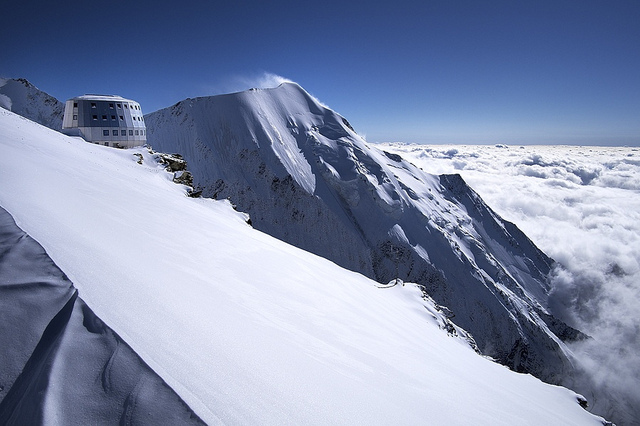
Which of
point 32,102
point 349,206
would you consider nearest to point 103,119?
point 349,206

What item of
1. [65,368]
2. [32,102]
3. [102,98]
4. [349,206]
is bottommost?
[349,206]

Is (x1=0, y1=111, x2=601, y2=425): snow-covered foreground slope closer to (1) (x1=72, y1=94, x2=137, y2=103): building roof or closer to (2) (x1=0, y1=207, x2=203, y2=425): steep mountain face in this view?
(2) (x1=0, y1=207, x2=203, y2=425): steep mountain face

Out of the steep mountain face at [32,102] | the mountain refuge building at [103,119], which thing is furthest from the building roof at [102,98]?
the steep mountain face at [32,102]

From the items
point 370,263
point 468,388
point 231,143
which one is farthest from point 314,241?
point 468,388

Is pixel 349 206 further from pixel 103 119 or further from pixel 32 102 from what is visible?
Answer: pixel 32 102

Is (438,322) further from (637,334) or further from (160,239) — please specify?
(637,334)

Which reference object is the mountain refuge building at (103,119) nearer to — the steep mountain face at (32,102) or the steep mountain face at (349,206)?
the steep mountain face at (349,206)

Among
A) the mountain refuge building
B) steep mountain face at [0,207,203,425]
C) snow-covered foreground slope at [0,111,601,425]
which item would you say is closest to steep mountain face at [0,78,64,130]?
the mountain refuge building
